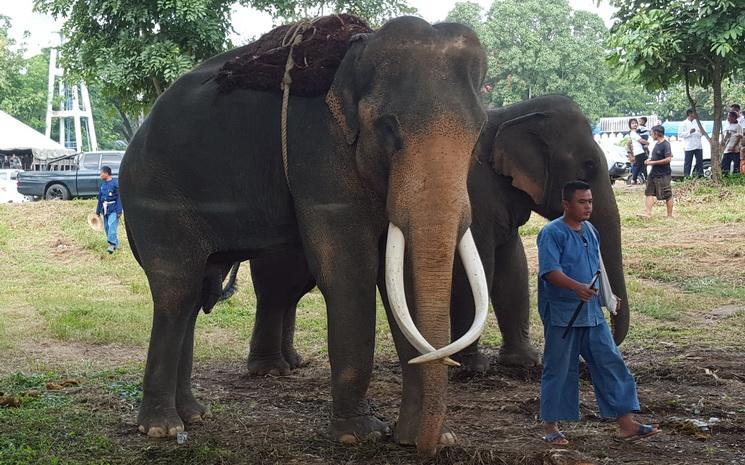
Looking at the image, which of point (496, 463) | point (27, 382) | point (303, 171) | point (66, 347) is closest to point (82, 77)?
point (66, 347)

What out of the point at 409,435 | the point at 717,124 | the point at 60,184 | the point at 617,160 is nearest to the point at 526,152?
the point at 409,435

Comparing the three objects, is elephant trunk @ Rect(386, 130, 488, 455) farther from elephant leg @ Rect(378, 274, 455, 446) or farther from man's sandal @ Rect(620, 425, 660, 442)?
man's sandal @ Rect(620, 425, 660, 442)

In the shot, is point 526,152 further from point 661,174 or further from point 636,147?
point 636,147

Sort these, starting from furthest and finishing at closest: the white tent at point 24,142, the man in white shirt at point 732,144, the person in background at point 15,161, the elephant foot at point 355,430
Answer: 1. the person in background at point 15,161
2. the white tent at point 24,142
3. the man in white shirt at point 732,144
4. the elephant foot at point 355,430

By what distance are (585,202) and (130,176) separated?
8.69 ft

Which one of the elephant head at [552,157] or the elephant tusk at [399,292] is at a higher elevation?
the elephant head at [552,157]

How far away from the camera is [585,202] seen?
203 inches

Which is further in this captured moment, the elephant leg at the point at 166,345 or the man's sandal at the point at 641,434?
the elephant leg at the point at 166,345

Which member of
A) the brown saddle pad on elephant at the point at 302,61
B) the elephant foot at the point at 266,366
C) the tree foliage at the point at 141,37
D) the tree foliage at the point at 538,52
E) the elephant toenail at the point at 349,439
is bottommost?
the elephant foot at the point at 266,366

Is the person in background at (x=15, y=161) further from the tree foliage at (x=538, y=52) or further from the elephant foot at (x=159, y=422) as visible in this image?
the elephant foot at (x=159, y=422)

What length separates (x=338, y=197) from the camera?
516 centimetres

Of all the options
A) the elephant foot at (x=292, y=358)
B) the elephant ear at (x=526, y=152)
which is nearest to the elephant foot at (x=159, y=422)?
the elephant foot at (x=292, y=358)

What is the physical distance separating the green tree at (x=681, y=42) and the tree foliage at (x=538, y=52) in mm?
28846

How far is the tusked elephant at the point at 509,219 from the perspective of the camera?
6.83 m
